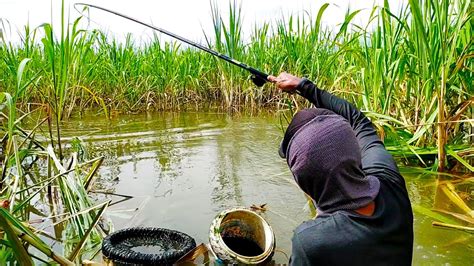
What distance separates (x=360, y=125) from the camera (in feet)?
6.04

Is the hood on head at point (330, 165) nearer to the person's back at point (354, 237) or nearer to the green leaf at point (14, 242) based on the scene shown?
the person's back at point (354, 237)

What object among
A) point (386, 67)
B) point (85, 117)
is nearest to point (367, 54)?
point (386, 67)

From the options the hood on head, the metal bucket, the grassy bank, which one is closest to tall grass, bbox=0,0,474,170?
the grassy bank

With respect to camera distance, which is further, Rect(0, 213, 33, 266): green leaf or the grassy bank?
the grassy bank

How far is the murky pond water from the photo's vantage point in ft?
8.74

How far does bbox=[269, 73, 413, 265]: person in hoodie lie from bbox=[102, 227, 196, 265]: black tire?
1.04 meters

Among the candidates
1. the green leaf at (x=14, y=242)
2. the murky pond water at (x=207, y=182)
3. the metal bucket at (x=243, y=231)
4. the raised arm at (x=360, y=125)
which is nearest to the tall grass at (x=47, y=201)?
the green leaf at (x=14, y=242)

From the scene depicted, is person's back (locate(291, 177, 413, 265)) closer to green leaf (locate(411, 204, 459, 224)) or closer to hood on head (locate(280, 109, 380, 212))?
hood on head (locate(280, 109, 380, 212))

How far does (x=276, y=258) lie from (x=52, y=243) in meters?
1.24

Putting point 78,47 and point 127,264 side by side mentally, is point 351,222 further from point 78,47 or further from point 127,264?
point 78,47

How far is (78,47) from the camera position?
3.54 metres

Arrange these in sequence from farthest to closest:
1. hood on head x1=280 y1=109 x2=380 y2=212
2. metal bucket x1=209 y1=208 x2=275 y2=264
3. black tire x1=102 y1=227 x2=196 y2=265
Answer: metal bucket x1=209 y1=208 x2=275 y2=264, black tire x1=102 y1=227 x2=196 y2=265, hood on head x1=280 y1=109 x2=380 y2=212

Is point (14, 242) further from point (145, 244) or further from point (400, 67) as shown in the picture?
point (400, 67)

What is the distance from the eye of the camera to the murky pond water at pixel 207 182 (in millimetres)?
2664
